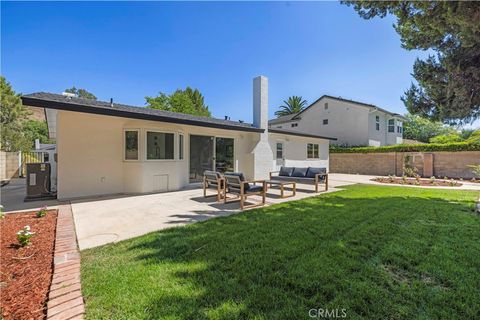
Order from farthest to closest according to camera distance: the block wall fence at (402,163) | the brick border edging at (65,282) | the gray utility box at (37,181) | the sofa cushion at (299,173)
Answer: the block wall fence at (402,163) → the sofa cushion at (299,173) → the gray utility box at (37,181) → the brick border edging at (65,282)

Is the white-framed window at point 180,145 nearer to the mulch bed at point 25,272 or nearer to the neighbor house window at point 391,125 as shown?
the mulch bed at point 25,272

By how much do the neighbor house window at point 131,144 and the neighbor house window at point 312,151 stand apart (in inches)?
479

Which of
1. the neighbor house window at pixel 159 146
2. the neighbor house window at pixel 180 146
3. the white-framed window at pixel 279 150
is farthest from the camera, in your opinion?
the white-framed window at pixel 279 150

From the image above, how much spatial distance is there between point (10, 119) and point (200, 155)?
30.7 m

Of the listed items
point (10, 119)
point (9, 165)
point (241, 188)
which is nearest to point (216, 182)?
point (241, 188)

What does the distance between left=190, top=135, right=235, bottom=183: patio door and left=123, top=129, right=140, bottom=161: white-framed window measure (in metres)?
2.67

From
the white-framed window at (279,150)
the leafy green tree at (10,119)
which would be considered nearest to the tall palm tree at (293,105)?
the white-framed window at (279,150)

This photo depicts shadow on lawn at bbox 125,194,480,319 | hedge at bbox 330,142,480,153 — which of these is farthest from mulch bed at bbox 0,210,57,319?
hedge at bbox 330,142,480,153

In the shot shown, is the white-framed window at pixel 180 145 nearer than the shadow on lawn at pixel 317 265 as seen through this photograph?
No

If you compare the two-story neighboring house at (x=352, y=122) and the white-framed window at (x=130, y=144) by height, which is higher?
the two-story neighboring house at (x=352, y=122)

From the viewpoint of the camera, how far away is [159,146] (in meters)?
8.88

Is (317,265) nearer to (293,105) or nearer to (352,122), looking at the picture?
(352,122)

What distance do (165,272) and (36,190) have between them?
7.94m

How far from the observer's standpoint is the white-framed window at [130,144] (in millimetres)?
8484
